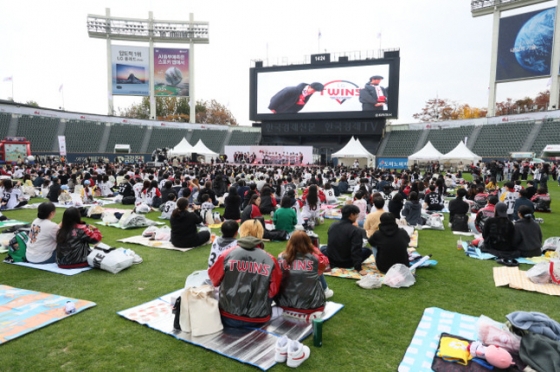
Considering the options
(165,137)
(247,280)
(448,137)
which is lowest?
(247,280)

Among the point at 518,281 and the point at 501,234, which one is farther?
the point at 501,234

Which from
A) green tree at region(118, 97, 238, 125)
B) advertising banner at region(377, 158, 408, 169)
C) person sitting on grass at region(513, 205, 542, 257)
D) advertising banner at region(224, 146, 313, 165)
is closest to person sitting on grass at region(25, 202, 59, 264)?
person sitting on grass at region(513, 205, 542, 257)

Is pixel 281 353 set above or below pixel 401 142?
below

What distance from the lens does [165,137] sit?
4359cm

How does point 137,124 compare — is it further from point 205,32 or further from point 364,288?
point 364,288

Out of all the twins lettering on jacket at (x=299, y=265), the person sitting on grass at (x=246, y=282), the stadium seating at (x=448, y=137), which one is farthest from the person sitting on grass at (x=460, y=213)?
the stadium seating at (x=448, y=137)

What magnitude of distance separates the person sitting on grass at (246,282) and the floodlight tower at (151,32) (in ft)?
134

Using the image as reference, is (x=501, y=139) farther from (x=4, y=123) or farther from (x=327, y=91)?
(x=4, y=123)

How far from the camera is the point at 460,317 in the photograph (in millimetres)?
4410

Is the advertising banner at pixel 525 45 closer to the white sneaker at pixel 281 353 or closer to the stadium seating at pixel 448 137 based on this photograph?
the stadium seating at pixel 448 137

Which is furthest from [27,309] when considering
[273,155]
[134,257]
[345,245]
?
[273,155]

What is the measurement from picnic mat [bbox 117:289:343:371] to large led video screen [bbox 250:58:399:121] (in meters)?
33.4

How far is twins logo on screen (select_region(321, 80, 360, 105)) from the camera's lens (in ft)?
119

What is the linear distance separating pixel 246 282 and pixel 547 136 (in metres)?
35.8
